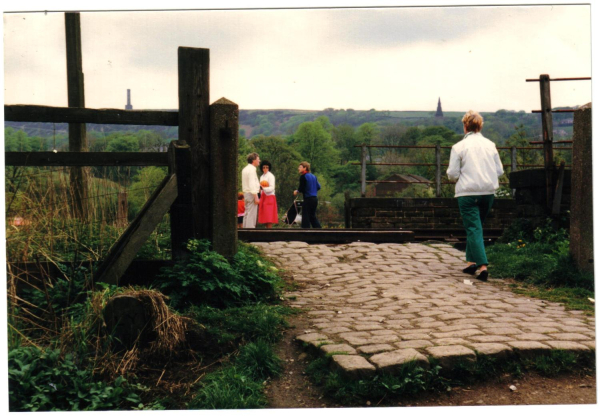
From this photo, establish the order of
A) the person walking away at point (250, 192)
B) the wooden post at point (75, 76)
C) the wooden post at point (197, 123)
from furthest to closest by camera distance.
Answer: the person walking away at point (250, 192) < the wooden post at point (75, 76) < the wooden post at point (197, 123)

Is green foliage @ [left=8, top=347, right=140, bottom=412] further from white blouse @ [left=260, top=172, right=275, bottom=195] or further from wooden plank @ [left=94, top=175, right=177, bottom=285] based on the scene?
white blouse @ [left=260, top=172, right=275, bottom=195]

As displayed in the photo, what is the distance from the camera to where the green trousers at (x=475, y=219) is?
281 inches

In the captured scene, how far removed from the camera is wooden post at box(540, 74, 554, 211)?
9.09 meters

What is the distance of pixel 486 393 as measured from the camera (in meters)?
3.80

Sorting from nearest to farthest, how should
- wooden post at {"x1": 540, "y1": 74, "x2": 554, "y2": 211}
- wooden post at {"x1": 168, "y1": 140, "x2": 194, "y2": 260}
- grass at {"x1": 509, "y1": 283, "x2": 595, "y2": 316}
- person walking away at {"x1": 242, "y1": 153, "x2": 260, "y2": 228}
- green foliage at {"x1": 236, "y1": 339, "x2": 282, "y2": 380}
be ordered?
green foliage at {"x1": 236, "y1": 339, "x2": 282, "y2": 380}, wooden post at {"x1": 168, "y1": 140, "x2": 194, "y2": 260}, grass at {"x1": 509, "y1": 283, "x2": 595, "y2": 316}, wooden post at {"x1": 540, "y1": 74, "x2": 554, "y2": 211}, person walking away at {"x1": 242, "y1": 153, "x2": 260, "y2": 228}

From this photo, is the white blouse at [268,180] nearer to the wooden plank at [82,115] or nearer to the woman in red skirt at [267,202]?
the woman in red skirt at [267,202]

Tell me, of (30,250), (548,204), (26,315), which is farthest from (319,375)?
(548,204)

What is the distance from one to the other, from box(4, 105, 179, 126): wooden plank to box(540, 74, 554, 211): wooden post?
583cm

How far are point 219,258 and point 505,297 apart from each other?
2694 millimetres

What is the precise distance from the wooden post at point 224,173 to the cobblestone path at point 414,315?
0.87 meters

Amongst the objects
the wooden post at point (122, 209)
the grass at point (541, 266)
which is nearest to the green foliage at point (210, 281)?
the wooden post at point (122, 209)

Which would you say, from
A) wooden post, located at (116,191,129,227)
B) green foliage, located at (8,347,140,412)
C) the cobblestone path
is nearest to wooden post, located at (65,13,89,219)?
wooden post, located at (116,191,129,227)

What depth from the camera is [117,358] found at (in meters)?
3.99

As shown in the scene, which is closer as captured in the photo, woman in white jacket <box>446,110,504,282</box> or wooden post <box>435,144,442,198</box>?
woman in white jacket <box>446,110,504,282</box>
